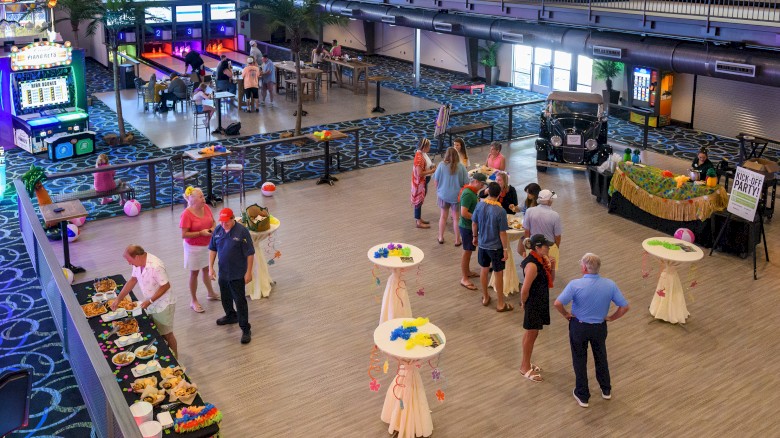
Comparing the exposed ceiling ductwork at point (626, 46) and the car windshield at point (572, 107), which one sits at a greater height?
the exposed ceiling ductwork at point (626, 46)

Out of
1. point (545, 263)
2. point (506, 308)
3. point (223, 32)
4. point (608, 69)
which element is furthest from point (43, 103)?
point (223, 32)

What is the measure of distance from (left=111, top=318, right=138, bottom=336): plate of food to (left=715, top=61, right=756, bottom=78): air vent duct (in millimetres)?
10731

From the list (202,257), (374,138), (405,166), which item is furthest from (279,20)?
(202,257)

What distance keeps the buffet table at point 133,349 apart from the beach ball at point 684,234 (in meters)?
7.82

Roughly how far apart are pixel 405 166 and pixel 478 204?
7112 mm

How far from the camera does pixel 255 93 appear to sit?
883 inches

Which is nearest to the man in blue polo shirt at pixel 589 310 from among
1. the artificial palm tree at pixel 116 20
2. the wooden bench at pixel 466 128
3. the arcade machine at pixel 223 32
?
the wooden bench at pixel 466 128

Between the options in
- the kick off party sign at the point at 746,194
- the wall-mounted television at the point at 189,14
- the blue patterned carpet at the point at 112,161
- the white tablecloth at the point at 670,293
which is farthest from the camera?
the wall-mounted television at the point at 189,14

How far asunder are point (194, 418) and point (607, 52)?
12246 millimetres

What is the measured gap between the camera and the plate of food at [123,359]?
7789 millimetres

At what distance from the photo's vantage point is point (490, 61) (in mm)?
26656

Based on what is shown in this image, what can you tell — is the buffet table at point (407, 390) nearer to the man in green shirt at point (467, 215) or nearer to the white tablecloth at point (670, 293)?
the man in green shirt at point (467, 215)

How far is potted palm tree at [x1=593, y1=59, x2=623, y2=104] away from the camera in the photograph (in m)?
22.5

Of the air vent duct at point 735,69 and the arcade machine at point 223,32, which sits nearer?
the air vent duct at point 735,69
